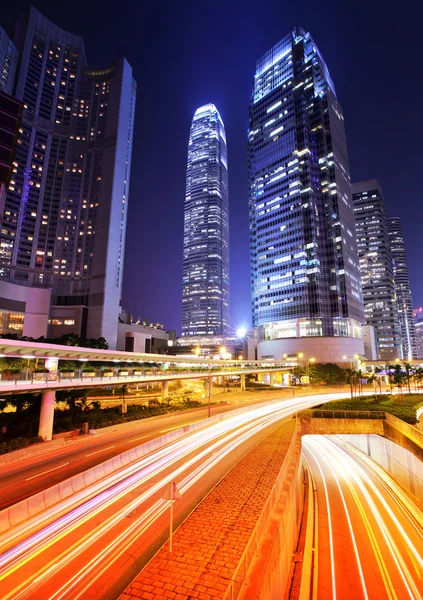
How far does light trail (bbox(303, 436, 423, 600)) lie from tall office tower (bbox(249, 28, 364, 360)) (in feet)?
314

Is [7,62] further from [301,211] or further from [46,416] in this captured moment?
[46,416]

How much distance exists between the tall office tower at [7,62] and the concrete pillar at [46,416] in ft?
533

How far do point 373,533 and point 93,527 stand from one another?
19.1 meters

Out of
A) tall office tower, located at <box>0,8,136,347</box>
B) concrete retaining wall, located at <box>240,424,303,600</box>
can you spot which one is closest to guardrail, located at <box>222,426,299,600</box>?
concrete retaining wall, located at <box>240,424,303,600</box>

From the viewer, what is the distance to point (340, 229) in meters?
137

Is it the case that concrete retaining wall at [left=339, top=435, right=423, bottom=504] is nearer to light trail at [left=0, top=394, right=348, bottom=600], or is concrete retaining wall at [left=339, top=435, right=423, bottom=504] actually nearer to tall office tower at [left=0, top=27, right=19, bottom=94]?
light trail at [left=0, top=394, right=348, bottom=600]

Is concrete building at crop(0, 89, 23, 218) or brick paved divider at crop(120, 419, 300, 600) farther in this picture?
concrete building at crop(0, 89, 23, 218)

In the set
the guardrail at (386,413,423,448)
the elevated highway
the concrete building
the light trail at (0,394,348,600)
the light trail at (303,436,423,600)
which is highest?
the concrete building

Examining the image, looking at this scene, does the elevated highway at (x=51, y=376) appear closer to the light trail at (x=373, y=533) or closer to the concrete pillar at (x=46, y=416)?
the concrete pillar at (x=46, y=416)

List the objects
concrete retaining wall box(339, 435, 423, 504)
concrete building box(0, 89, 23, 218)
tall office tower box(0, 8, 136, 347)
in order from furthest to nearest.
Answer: tall office tower box(0, 8, 136, 347) → concrete building box(0, 89, 23, 218) → concrete retaining wall box(339, 435, 423, 504)

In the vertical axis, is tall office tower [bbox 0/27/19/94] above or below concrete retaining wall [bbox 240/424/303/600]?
above

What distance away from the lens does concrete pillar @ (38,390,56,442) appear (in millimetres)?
28938

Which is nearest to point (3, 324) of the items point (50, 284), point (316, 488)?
point (50, 284)

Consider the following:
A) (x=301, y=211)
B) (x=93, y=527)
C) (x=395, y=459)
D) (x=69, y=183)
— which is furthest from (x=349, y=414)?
Answer: (x=69, y=183)
